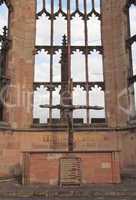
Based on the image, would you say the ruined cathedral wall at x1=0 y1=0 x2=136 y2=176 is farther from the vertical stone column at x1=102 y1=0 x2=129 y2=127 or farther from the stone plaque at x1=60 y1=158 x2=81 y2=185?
the stone plaque at x1=60 y1=158 x2=81 y2=185

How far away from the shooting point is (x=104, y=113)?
35.3 ft

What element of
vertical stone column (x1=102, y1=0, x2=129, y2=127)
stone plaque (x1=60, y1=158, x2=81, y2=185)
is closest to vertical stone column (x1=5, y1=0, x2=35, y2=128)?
vertical stone column (x1=102, y1=0, x2=129, y2=127)

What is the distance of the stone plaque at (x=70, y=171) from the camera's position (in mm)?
7914

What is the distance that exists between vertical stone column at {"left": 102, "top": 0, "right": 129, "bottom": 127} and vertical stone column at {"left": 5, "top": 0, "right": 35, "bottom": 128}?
2.28 metres

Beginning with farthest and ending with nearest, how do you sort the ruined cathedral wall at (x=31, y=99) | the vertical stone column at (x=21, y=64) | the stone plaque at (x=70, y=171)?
the vertical stone column at (x=21, y=64), the ruined cathedral wall at (x=31, y=99), the stone plaque at (x=70, y=171)

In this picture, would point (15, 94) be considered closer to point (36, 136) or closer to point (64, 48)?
point (36, 136)

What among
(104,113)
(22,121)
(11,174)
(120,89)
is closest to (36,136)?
(22,121)

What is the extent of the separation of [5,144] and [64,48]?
3.52m

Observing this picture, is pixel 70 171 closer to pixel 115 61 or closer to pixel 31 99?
pixel 31 99

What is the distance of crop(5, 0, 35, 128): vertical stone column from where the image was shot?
1051 centimetres

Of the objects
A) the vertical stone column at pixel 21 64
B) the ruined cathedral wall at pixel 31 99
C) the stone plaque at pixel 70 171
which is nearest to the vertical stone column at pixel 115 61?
the ruined cathedral wall at pixel 31 99

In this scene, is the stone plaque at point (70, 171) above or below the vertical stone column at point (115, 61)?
below

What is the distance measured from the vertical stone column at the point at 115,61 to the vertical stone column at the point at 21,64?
2281mm

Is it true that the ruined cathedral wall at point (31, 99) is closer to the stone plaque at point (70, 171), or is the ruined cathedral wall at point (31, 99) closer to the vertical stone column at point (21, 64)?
the vertical stone column at point (21, 64)
